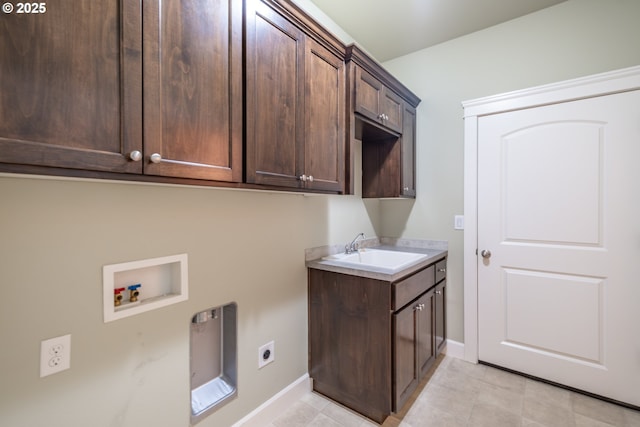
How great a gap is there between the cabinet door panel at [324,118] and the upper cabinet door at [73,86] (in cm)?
81

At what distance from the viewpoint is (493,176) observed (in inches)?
88.7

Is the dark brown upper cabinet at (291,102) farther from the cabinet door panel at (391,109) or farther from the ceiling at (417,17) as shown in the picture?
the ceiling at (417,17)

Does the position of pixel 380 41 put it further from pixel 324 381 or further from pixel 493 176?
pixel 324 381

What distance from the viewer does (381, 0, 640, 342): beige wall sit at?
1889mm

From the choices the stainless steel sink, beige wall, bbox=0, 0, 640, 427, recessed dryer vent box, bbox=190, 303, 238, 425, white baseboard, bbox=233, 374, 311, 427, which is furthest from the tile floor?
the stainless steel sink

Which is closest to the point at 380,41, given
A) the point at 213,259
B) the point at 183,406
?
the point at 213,259

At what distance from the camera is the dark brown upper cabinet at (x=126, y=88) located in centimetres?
70

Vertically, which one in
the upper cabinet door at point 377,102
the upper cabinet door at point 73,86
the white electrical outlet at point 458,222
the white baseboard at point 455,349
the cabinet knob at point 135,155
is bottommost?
the white baseboard at point 455,349

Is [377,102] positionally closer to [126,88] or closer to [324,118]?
[324,118]

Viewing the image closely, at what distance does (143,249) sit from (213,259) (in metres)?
0.33

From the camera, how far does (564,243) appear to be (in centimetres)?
202

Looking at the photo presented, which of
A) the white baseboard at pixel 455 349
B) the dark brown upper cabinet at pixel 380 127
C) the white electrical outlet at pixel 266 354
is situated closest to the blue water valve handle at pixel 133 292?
the white electrical outlet at pixel 266 354

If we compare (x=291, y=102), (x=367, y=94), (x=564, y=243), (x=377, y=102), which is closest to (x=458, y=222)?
(x=564, y=243)

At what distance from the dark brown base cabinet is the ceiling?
1.90 meters
